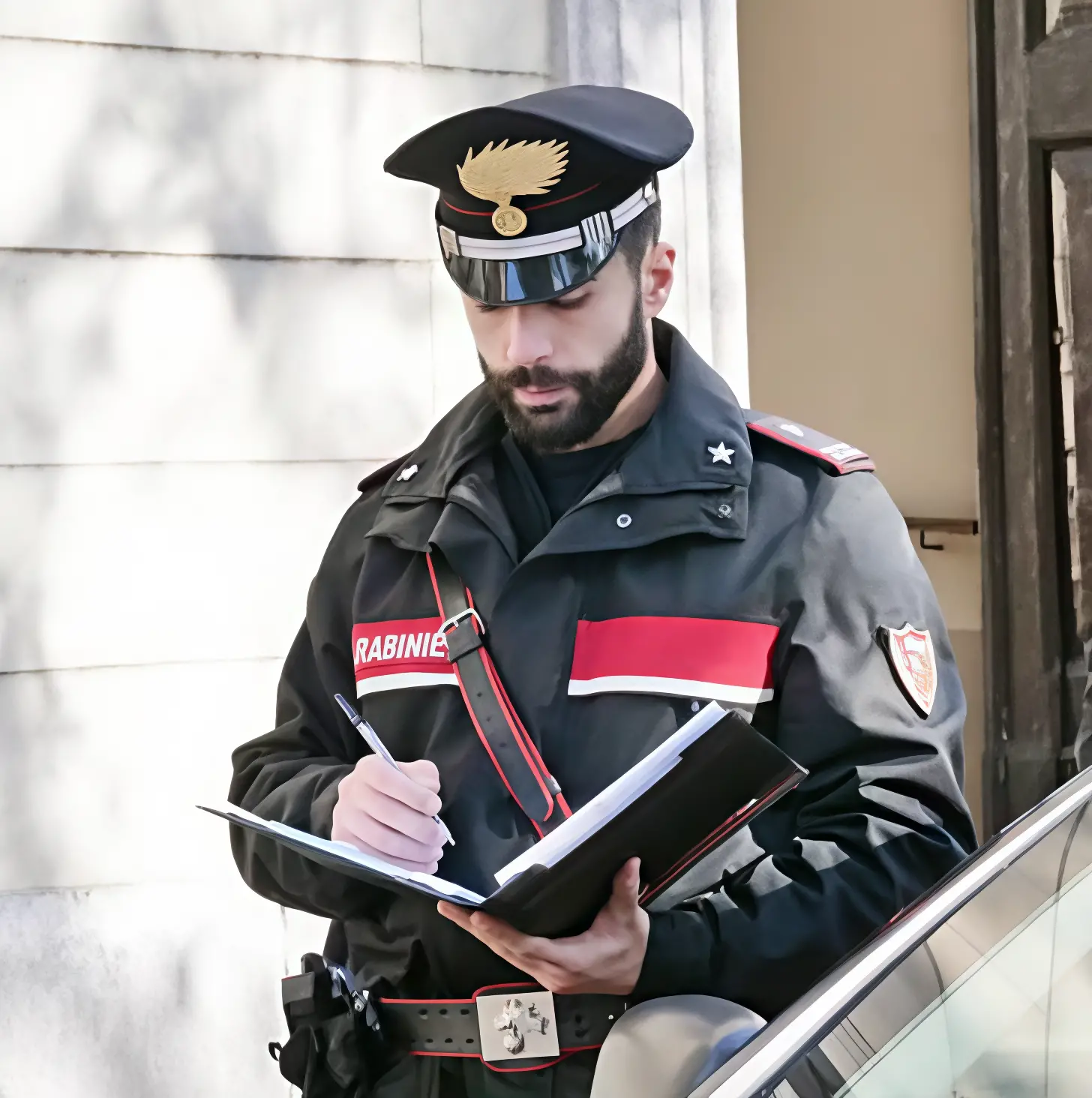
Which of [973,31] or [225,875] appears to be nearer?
[225,875]

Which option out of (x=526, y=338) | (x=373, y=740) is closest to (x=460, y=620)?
(x=373, y=740)

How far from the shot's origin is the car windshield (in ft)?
3.44

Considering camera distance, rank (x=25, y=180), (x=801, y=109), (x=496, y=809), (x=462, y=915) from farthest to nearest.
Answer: (x=801, y=109) < (x=25, y=180) < (x=496, y=809) < (x=462, y=915)

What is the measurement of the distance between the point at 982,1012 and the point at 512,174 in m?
1.03

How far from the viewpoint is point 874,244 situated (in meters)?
4.16

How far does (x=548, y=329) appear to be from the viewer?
1.69 meters

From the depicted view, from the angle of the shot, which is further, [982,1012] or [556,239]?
[556,239]

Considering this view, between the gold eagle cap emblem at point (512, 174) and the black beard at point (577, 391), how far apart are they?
162 millimetres

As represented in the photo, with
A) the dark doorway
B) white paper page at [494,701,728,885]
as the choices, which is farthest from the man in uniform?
the dark doorway

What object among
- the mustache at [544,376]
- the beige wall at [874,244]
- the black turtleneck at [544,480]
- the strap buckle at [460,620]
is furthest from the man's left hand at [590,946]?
the beige wall at [874,244]

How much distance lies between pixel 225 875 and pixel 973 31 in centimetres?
256

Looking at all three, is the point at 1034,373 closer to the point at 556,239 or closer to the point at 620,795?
the point at 556,239

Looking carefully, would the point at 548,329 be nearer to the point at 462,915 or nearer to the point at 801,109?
the point at 462,915

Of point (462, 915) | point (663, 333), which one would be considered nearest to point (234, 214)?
point (663, 333)
